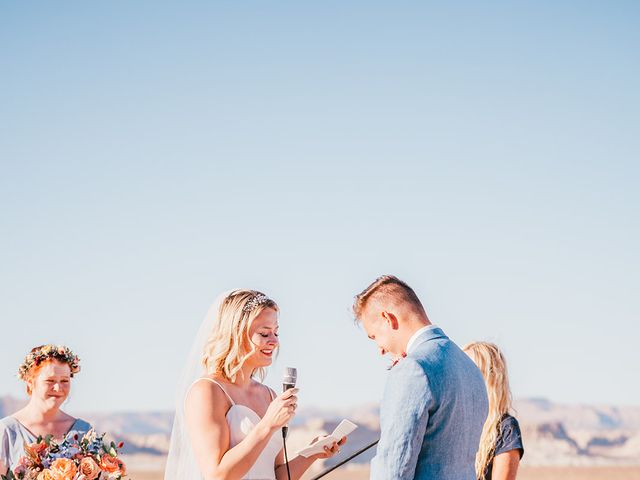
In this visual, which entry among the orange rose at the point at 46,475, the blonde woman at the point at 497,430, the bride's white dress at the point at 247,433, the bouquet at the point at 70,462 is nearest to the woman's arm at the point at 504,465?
the blonde woman at the point at 497,430

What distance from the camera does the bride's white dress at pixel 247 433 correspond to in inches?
209

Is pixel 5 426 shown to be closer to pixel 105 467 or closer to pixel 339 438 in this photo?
pixel 105 467

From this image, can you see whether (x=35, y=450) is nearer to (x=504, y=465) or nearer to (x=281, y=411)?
(x=281, y=411)

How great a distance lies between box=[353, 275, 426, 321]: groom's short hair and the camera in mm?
4664

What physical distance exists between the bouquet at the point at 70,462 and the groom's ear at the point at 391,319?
5.51 feet

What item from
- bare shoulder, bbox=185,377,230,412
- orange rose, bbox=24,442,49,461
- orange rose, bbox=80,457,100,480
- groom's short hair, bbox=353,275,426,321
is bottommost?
orange rose, bbox=80,457,100,480

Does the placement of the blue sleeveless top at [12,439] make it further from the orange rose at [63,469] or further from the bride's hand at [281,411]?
the bride's hand at [281,411]

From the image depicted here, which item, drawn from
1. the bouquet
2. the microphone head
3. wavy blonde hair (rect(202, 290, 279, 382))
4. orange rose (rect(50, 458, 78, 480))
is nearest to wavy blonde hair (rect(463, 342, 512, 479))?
wavy blonde hair (rect(202, 290, 279, 382))

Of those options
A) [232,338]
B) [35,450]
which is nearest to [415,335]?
[232,338]

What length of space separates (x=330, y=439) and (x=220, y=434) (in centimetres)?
71

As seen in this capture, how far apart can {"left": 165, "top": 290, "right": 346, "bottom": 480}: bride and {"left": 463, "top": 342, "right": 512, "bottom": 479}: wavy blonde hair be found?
108 centimetres

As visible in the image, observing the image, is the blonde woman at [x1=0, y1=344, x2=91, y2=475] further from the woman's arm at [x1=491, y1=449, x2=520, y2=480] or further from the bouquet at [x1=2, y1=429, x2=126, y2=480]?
the woman's arm at [x1=491, y1=449, x2=520, y2=480]

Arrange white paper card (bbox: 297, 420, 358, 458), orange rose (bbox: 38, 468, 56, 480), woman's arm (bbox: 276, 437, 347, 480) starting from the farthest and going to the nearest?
woman's arm (bbox: 276, 437, 347, 480) < white paper card (bbox: 297, 420, 358, 458) < orange rose (bbox: 38, 468, 56, 480)

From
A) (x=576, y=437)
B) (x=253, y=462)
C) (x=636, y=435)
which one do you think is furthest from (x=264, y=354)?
(x=636, y=435)
